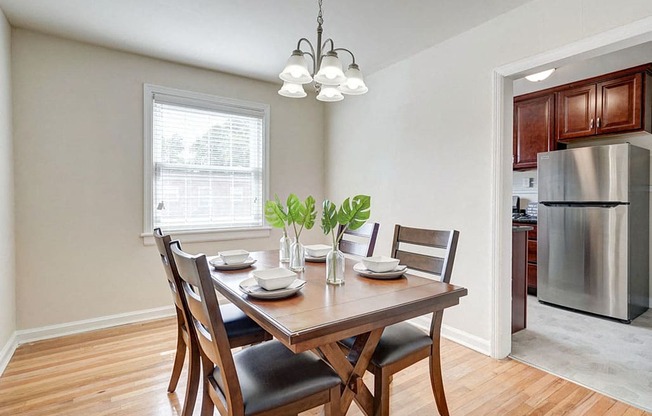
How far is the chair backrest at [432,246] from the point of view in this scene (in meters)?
1.73

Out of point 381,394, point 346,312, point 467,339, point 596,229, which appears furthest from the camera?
point 596,229

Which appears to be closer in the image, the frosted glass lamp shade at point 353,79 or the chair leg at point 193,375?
the chair leg at point 193,375

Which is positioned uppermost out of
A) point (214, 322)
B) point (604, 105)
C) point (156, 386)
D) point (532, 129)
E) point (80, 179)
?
point (604, 105)

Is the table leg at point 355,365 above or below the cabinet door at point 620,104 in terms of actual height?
below

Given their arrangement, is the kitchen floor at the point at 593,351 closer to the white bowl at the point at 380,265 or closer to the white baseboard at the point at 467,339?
the white baseboard at the point at 467,339

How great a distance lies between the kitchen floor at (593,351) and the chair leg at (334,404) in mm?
1736

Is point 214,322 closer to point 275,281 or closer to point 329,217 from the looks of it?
point 275,281

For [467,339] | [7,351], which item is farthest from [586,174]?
[7,351]

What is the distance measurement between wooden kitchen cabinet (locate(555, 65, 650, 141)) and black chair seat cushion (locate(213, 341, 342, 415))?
379 centimetres

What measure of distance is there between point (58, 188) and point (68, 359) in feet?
4.37

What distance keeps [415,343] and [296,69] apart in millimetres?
1502

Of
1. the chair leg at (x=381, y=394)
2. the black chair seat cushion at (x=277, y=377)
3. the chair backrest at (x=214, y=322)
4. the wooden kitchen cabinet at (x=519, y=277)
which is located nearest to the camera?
the chair backrest at (x=214, y=322)

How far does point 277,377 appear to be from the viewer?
1.27 m

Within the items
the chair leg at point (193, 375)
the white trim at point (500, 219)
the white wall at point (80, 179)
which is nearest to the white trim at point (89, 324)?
the white wall at point (80, 179)
